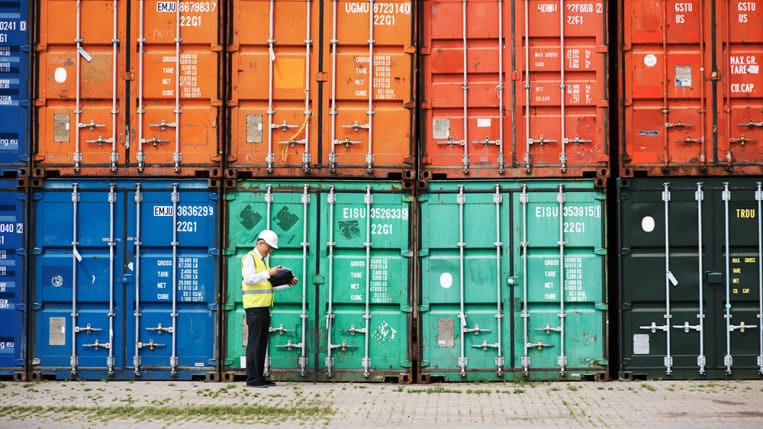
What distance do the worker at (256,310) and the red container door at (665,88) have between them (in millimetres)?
5179

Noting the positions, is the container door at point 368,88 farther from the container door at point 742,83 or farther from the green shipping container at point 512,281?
the container door at point 742,83

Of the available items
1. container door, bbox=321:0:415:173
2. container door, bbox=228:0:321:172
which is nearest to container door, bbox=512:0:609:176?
container door, bbox=321:0:415:173

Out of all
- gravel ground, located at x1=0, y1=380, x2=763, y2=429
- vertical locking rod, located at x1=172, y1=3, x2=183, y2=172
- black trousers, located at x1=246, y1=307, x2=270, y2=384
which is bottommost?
gravel ground, located at x1=0, y1=380, x2=763, y2=429

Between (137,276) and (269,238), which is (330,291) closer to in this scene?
(269,238)

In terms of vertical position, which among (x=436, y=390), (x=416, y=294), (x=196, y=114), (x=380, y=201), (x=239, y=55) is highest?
(x=239, y=55)

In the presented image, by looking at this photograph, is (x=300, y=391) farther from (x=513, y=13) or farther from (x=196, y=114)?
(x=513, y=13)

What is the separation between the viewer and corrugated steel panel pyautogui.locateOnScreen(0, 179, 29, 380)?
11719 millimetres

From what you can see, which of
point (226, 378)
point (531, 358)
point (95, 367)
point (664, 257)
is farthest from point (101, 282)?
point (664, 257)

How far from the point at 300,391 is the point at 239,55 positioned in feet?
15.5

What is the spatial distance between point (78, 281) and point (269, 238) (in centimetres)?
284

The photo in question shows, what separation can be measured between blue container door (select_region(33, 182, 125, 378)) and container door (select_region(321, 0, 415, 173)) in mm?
3276

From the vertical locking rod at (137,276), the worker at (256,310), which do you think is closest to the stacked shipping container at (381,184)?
the vertical locking rod at (137,276)

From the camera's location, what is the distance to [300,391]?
1086 centimetres

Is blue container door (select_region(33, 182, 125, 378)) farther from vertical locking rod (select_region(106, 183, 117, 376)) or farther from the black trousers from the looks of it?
the black trousers
